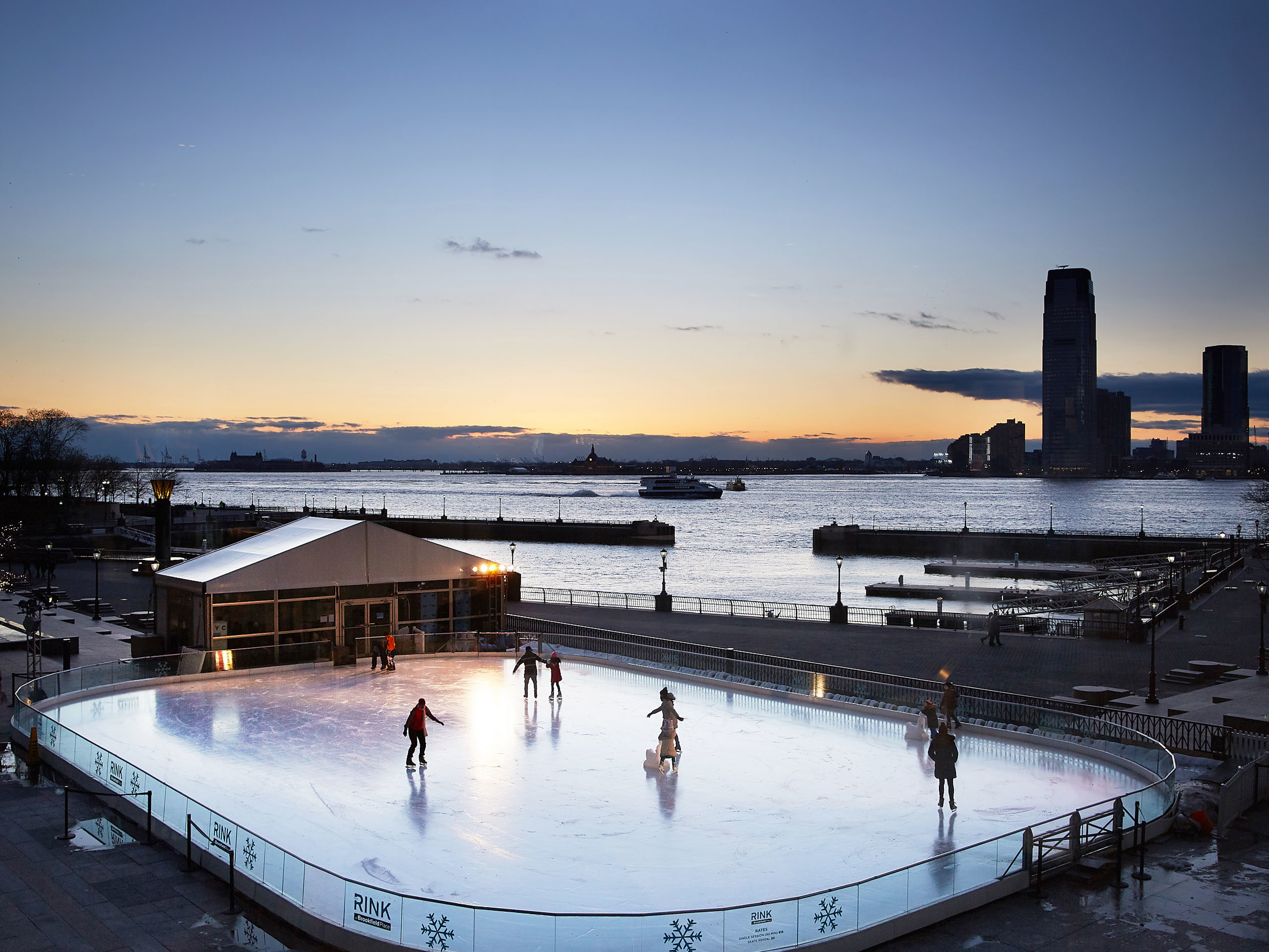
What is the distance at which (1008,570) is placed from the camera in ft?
306

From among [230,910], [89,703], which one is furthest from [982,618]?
[230,910]

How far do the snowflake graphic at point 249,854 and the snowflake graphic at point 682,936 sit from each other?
5.38 meters

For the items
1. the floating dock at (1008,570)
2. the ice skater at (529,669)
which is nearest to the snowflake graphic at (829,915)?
the ice skater at (529,669)

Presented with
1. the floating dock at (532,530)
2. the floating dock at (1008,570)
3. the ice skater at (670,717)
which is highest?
the ice skater at (670,717)

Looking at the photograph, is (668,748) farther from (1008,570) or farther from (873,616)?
(1008,570)

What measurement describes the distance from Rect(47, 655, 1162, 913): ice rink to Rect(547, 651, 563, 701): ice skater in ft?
1.56

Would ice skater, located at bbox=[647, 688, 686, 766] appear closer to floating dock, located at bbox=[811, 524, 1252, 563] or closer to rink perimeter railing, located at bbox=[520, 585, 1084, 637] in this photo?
rink perimeter railing, located at bbox=[520, 585, 1084, 637]

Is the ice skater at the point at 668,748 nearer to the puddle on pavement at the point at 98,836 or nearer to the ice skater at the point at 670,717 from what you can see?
the ice skater at the point at 670,717

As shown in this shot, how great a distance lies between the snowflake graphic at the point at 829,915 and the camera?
10.3m

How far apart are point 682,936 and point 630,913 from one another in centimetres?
86

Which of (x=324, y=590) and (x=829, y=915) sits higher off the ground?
(x=324, y=590)

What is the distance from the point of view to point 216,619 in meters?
26.4

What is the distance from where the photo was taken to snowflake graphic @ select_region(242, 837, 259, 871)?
11.8m

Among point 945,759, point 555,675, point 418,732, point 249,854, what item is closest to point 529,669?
point 555,675
